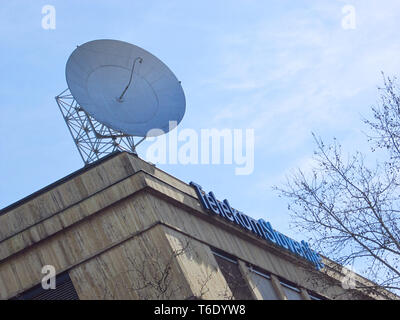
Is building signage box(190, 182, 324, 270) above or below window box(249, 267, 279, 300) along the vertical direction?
above

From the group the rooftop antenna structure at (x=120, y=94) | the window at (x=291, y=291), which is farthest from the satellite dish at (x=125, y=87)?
the window at (x=291, y=291)

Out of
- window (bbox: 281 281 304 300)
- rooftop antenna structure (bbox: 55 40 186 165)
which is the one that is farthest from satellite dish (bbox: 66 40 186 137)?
window (bbox: 281 281 304 300)

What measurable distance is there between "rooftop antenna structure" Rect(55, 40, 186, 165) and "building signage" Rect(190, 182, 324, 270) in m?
3.81

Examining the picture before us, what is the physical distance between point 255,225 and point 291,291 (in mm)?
3730

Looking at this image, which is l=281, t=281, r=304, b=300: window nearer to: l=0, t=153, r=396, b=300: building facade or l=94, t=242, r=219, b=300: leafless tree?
l=0, t=153, r=396, b=300: building facade

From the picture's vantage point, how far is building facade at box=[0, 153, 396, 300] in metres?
25.2

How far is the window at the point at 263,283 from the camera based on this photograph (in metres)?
30.6

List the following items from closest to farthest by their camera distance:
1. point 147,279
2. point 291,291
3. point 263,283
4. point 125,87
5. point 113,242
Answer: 1. point 147,279
2. point 113,242
3. point 263,283
4. point 125,87
5. point 291,291

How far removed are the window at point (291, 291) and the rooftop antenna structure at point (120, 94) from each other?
9.46 metres

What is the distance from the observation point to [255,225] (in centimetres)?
3375

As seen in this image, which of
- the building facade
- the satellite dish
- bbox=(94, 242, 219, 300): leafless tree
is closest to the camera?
bbox=(94, 242, 219, 300): leafless tree

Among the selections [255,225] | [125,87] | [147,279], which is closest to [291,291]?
[255,225]

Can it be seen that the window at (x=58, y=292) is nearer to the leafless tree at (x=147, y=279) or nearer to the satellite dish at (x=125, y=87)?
the leafless tree at (x=147, y=279)

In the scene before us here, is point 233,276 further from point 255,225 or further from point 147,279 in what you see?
point 147,279
